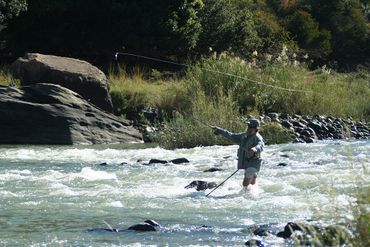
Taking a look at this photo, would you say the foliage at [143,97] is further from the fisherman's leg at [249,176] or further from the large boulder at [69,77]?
the fisherman's leg at [249,176]

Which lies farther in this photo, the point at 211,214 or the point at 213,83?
the point at 213,83

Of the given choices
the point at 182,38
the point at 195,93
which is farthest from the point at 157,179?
the point at 182,38

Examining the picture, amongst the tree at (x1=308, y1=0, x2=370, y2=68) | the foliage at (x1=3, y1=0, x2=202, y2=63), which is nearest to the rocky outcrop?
the foliage at (x1=3, y1=0, x2=202, y2=63)

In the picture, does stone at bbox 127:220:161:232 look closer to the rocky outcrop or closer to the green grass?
the rocky outcrop

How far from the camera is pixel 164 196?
1402cm

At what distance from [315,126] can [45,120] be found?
7.84 metres

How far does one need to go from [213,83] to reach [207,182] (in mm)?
12125

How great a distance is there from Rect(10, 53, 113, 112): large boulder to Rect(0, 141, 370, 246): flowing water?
6.08 meters

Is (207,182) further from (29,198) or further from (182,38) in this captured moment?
(182,38)

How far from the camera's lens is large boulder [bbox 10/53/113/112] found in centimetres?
2753

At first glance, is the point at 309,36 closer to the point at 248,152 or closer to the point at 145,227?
the point at 248,152

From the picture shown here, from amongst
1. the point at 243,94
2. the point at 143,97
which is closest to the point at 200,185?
the point at 243,94

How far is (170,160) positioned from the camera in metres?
19.7

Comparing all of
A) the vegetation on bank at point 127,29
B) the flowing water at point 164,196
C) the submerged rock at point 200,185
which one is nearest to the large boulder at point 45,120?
the flowing water at point 164,196
